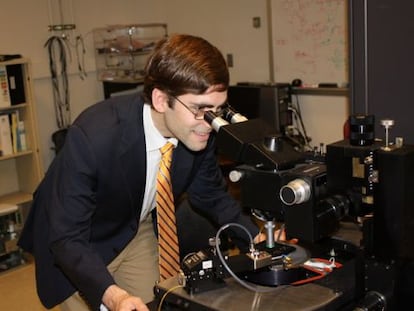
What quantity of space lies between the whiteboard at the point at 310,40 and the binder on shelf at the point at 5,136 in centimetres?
193

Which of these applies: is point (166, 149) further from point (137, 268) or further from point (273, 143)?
point (273, 143)

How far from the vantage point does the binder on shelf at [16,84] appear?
3.64 m

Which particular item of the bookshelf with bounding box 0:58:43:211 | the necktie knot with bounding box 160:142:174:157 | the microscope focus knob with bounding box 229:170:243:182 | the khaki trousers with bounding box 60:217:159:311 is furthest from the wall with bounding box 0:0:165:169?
the microscope focus knob with bounding box 229:170:243:182

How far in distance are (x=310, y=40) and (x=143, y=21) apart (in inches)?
68.1

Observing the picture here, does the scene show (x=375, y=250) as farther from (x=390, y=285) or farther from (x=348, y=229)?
(x=348, y=229)

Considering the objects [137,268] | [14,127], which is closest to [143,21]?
[14,127]

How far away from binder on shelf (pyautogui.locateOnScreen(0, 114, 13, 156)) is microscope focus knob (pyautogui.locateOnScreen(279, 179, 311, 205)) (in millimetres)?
3005

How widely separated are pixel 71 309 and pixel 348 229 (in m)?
0.92

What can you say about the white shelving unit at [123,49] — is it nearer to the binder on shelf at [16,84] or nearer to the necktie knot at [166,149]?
the binder on shelf at [16,84]

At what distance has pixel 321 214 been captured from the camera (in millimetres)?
1123

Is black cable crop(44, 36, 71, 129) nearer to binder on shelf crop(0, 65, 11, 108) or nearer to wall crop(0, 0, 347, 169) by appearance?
wall crop(0, 0, 347, 169)

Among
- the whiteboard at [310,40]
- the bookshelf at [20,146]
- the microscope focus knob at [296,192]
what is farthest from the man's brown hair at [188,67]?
the bookshelf at [20,146]

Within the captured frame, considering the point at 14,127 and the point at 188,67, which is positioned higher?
the point at 188,67

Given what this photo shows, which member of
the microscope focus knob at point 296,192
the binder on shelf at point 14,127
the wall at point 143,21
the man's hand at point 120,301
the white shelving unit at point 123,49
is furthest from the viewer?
the white shelving unit at point 123,49
